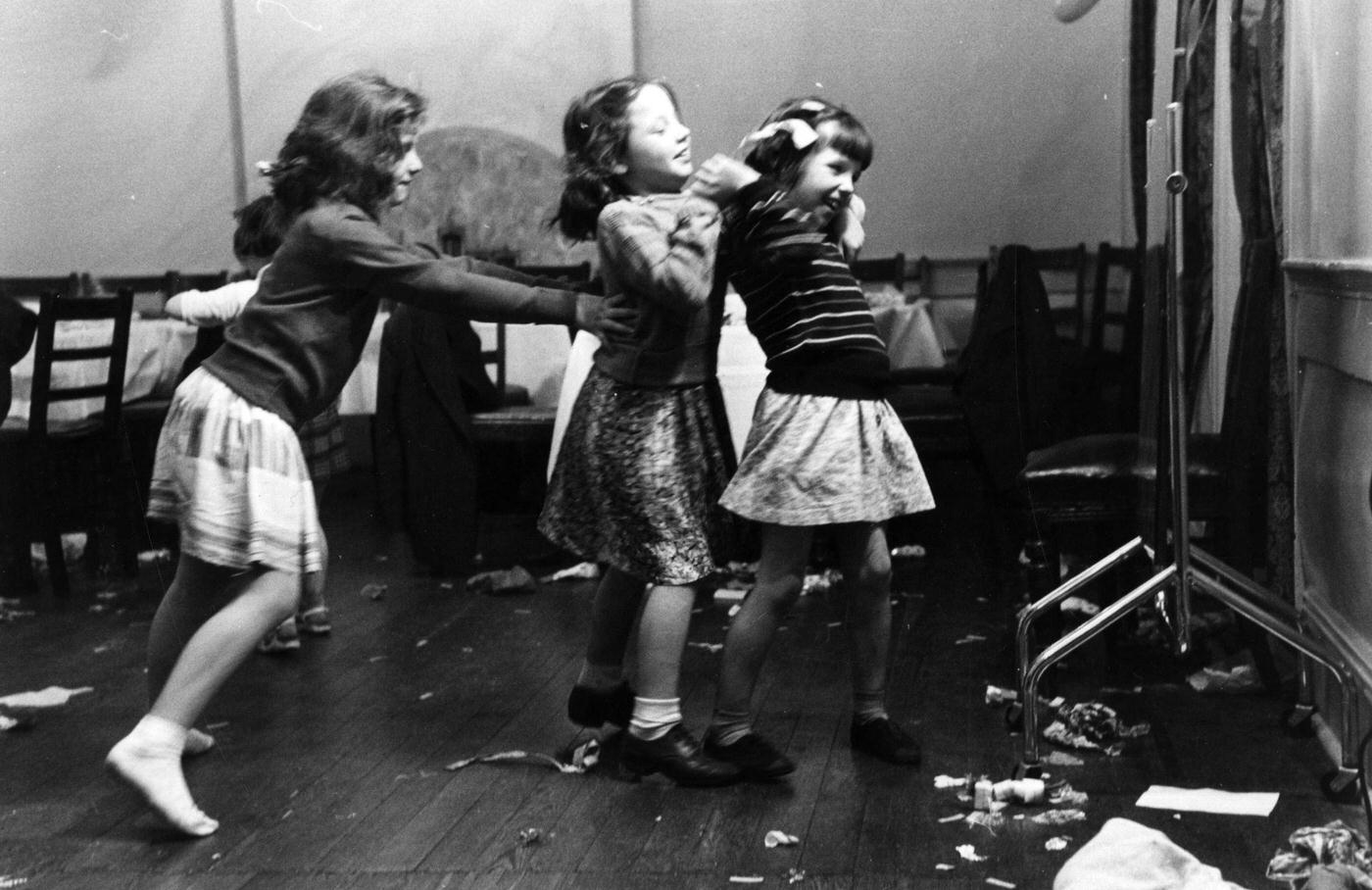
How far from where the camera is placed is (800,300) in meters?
2.06

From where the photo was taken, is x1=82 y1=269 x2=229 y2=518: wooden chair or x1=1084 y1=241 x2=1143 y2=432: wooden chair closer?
x1=1084 y1=241 x2=1143 y2=432: wooden chair

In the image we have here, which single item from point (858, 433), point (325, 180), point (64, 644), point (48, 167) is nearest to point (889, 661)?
point (858, 433)

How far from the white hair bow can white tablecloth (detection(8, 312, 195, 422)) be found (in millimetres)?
1778

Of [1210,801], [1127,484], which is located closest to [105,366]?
[1127,484]

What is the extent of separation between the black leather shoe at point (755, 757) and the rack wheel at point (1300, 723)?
2.37ft

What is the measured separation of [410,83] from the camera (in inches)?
147

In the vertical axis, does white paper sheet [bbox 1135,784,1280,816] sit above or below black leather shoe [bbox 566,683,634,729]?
below

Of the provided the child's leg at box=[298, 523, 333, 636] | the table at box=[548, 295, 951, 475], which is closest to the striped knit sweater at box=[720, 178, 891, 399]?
the table at box=[548, 295, 951, 475]

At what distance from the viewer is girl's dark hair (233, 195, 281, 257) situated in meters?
2.64

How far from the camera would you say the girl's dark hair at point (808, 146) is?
2068mm

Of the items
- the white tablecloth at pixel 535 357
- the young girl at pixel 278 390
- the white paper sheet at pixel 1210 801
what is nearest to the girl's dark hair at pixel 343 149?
the young girl at pixel 278 390

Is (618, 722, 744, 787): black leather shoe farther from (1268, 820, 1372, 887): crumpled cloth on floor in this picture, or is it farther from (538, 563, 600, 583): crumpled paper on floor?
(538, 563, 600, 583): crumpled paper on floor

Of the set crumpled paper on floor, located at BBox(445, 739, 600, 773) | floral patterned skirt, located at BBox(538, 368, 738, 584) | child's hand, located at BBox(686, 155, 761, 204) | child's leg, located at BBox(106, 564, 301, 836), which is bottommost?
crumpled paper on floor, located at BBox(445, 739, 600, 773)

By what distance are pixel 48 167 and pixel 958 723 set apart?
2.29m
